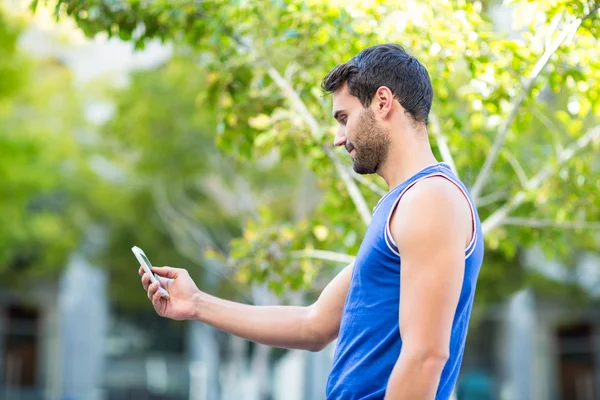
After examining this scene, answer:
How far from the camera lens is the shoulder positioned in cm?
195

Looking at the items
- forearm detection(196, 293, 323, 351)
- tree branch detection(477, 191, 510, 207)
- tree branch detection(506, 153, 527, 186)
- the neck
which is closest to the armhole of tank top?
the neck

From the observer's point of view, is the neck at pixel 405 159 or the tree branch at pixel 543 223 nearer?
the neck at pixel 405 159

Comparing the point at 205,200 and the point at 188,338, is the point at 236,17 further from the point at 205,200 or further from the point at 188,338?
the point at 188,338

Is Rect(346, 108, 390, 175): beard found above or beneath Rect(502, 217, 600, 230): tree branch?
beneath

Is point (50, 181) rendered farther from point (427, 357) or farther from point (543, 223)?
point (427, 357)

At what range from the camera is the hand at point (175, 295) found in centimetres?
251

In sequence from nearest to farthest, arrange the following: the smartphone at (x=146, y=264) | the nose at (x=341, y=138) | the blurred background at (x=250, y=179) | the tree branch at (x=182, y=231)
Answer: the nose at (x=341, y=138)
the smartphone at (x=146, y=264)
the blurred background at (x=250, y=179)
the tree branch at (x=182, y=231)

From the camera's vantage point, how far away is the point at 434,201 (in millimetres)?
1987

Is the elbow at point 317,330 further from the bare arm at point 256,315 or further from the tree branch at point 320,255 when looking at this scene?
the tree branch at point 320,255

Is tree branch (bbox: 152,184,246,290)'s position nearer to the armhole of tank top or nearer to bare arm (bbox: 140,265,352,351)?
bare arm (bbox: 140,265,352,351)

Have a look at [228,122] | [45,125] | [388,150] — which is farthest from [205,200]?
[388,150]

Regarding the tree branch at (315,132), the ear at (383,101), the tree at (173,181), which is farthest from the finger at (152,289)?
the tree at (173,181)

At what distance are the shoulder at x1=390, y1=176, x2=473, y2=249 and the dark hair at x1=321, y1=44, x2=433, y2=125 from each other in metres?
0.25

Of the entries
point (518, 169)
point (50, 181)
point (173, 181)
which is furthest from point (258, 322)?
point (173, 181)
